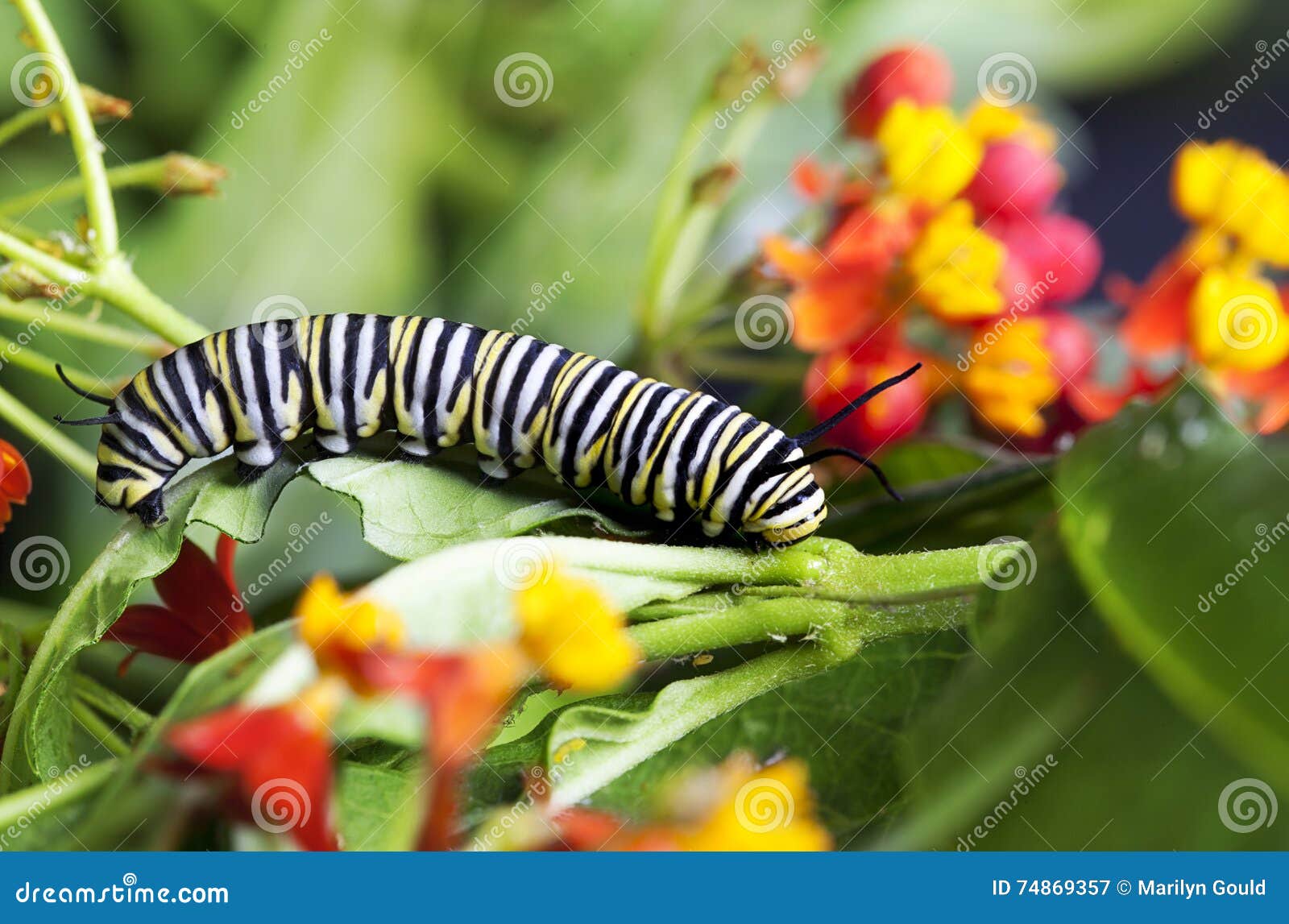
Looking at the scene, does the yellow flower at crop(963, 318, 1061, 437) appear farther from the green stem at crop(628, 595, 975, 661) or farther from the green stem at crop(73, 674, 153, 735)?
the green stem at crop(73, 674, 153, 735)

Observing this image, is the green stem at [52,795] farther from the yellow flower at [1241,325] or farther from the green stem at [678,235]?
the yellow flower at [1241,325]

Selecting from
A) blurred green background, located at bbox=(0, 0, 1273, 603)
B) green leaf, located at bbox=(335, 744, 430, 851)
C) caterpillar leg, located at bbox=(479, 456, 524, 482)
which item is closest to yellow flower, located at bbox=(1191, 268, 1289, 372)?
blurred green background, located at bbox=(0, 0, 1273, 603)

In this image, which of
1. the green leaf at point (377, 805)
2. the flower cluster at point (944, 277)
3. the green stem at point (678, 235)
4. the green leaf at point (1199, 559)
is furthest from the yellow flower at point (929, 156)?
the green leaf at point (377, 805)

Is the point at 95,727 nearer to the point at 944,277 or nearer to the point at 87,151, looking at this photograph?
the point at 87,151

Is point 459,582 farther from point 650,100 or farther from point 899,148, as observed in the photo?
point 650,100

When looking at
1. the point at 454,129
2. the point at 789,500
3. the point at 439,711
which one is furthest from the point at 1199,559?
the point at 454,129

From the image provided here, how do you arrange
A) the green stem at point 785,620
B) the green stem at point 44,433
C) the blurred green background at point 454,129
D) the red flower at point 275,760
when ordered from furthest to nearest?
the blurred green background at point 454,129 < the green stem at point 44,433 < the green stem at point 785,620 < the red flower at point 275,760
